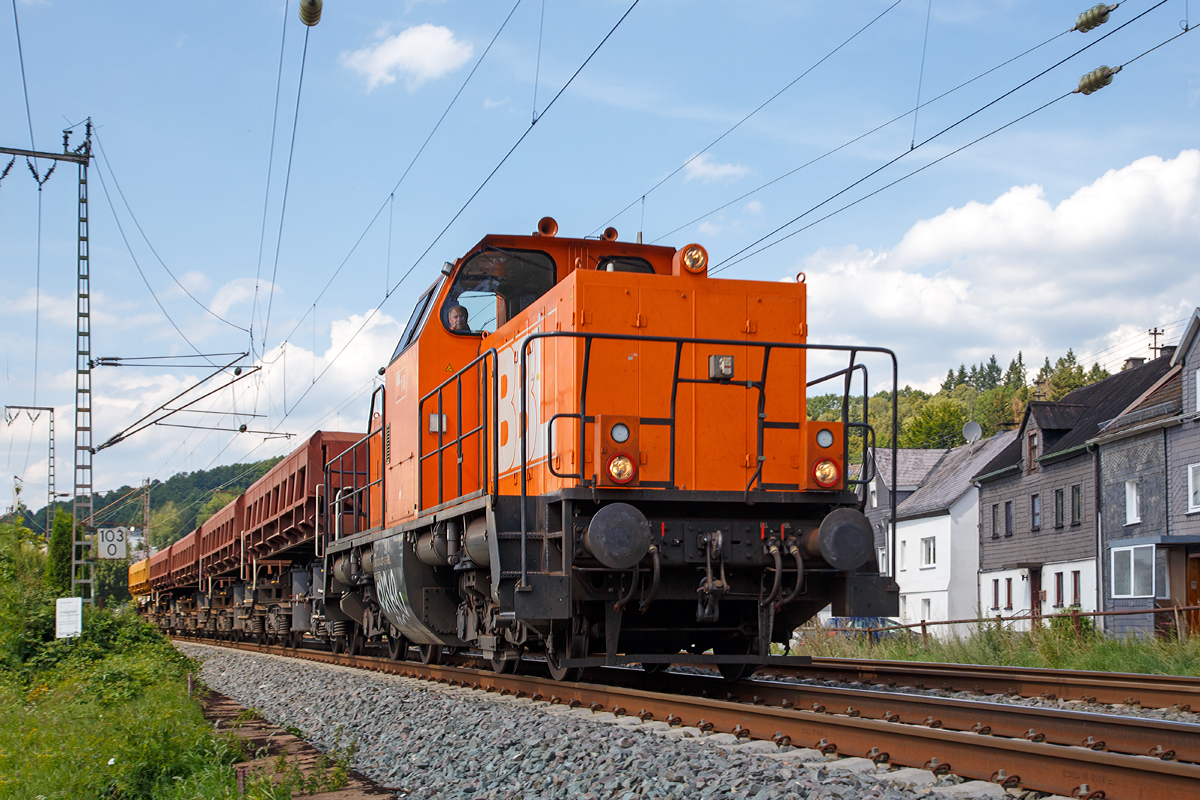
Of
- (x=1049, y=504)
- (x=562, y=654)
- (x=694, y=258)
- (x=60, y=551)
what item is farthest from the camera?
(x=1049, y=504)

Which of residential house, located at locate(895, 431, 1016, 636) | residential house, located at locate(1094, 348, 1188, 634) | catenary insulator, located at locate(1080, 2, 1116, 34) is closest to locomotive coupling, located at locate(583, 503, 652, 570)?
catenary insulator, located at locate(1080, 2, 1116, 34)

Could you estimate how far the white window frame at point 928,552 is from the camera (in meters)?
38.1

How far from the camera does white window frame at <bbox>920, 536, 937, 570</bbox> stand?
38.1m

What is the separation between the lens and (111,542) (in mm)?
17766

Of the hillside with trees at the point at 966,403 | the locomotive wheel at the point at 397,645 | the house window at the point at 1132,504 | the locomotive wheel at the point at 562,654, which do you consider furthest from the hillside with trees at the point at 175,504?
the locomotive wheel at the point at 562,654

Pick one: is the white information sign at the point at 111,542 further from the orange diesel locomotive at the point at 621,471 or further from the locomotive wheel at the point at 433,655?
the orange diesel locomotive at the point at 621,471

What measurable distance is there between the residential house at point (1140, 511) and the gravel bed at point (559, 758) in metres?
19.1

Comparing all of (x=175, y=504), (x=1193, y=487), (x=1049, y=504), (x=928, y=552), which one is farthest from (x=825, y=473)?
(x=175, y=504)

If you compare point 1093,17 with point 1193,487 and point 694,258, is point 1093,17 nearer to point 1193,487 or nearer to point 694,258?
point 694,258

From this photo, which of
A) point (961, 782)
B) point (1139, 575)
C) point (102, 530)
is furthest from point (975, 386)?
point (961, 782)

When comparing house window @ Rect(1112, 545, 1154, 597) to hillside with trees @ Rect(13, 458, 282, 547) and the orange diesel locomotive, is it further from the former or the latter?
hillside with trees @ Rect(13, 458, 282, 547)

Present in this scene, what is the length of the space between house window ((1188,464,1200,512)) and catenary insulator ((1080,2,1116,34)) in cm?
1788

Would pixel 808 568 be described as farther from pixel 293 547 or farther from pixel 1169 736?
pixel 293 547

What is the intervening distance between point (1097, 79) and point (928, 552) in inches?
1263
